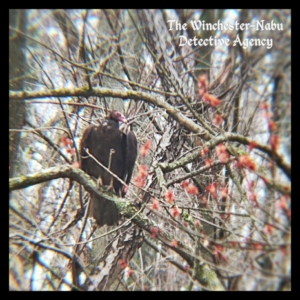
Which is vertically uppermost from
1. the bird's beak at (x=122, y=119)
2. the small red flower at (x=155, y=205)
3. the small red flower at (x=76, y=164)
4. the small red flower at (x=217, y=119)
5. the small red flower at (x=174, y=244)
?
the bird's beak at (x=122, y=119)

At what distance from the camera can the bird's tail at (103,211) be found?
87.4 inches

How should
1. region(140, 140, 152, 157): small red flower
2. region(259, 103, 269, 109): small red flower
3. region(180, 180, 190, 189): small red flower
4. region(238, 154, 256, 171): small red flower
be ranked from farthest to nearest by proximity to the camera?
region(140, 140, 152, 157): small red flower, region(180, 180, 190, 189): small red flower, region(259, 103, 269, 109): small red flower, region(238, 154, 256, 171): small red flower

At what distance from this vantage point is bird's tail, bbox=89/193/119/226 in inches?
87.4

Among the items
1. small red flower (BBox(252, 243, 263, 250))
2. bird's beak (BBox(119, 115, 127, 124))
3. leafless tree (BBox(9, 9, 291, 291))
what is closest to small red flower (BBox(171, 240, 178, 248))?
leafless tree (BBox(9, 9, 291, 291))

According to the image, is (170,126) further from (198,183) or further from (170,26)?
(170,26)

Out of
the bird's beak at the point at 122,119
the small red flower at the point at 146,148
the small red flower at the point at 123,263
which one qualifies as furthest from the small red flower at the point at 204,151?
the small red flower at the point at 123,263

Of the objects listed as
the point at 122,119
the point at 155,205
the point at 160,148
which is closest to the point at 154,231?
the point at 155,205

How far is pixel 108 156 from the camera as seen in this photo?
7.75ft

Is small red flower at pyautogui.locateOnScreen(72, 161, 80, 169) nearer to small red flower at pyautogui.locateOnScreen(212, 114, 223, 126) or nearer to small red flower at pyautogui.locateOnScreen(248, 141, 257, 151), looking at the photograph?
small red flower at pyautogui.locateOnScreen(212, 114, 223, 126)

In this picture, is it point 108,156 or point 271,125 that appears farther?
point 108,156

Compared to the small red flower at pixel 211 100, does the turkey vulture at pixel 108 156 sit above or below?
below

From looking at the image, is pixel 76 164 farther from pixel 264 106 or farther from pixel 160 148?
pixel 264 106

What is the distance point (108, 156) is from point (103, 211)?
360 millimetres

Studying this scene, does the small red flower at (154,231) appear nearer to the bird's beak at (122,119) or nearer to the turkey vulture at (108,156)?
the turkey vulture at (108,156)
